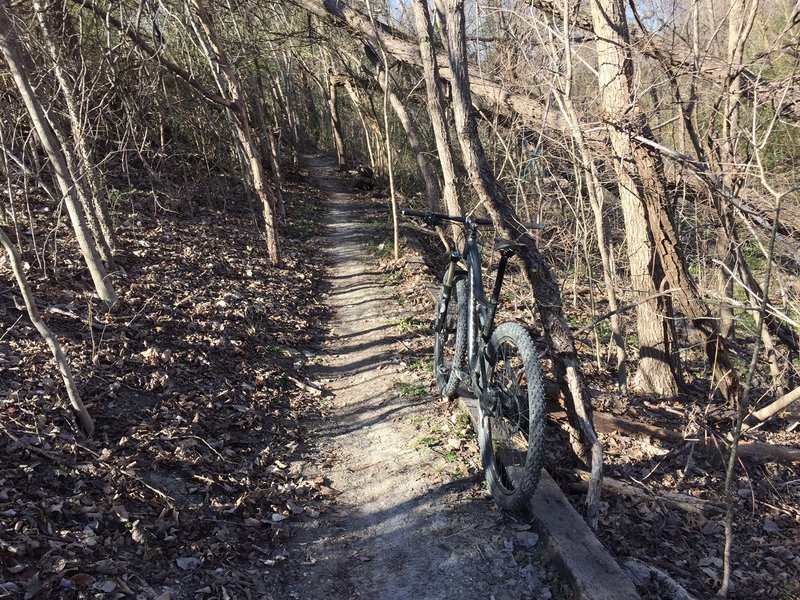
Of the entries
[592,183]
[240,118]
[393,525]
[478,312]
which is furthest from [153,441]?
[240,118]

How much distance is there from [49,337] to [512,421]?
117 inches

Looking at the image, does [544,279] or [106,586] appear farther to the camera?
[544,279]

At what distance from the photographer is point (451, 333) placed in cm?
503

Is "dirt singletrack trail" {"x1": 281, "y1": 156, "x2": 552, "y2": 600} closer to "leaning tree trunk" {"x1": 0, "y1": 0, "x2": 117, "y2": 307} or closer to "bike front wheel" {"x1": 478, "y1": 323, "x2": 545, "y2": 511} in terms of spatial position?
"bike front wheel" {"x1": 478, "y1": 323, "x2": 545, "y2": 511}

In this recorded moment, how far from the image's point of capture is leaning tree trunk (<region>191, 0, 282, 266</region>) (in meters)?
8.14

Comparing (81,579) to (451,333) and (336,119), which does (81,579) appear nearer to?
(451,333)

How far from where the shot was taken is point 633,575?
3312 millimetres

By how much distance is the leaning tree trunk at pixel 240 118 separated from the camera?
8.14 meters

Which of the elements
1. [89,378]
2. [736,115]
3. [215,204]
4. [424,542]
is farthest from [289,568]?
[215,204]

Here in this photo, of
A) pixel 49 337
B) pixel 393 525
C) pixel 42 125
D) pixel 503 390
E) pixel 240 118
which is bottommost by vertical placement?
pixel 393 525

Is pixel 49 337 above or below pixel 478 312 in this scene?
above

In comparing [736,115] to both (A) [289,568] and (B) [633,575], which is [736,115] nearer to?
(B) [633,575]

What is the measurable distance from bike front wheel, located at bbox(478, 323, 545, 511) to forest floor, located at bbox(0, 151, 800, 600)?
0.22m

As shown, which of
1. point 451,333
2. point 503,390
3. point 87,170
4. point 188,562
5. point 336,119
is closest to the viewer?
point 188,562
